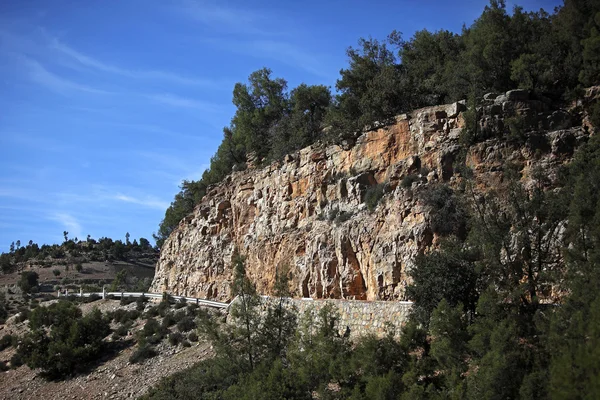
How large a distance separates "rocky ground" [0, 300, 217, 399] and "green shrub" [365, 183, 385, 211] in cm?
1194

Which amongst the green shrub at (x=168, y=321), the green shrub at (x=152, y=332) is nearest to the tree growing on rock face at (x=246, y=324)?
the green shrub at (x=152, y=332)

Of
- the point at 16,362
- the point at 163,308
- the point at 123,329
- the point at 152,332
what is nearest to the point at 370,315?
the point at 152,332

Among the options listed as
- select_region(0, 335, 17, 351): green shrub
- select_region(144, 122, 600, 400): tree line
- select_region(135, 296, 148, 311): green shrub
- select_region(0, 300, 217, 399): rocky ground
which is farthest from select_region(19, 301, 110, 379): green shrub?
select_region(144, 122, 600, 400): tree line

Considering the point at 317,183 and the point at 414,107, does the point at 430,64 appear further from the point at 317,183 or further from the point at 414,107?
the point at 317,183

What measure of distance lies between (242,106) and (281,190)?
55.9 ft

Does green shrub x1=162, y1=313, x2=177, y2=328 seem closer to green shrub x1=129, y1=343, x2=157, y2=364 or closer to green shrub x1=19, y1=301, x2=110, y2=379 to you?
green shrub x1=129, y1=343, x2=157, y2=364

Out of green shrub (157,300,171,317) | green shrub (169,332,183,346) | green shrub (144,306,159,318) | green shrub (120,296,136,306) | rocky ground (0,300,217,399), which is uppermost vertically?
green shrub (120,296,136,306)

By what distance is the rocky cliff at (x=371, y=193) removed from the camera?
29.5m

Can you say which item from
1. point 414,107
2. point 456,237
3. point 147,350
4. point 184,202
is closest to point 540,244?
point 456,237

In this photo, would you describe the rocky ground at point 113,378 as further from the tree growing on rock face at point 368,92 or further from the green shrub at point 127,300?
the tree growing on rock face at point 368,92

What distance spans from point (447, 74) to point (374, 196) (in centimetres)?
931

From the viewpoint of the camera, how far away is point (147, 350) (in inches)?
1442

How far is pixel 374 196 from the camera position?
33344 millimetres

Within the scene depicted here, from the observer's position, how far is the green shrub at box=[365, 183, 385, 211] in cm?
3322
